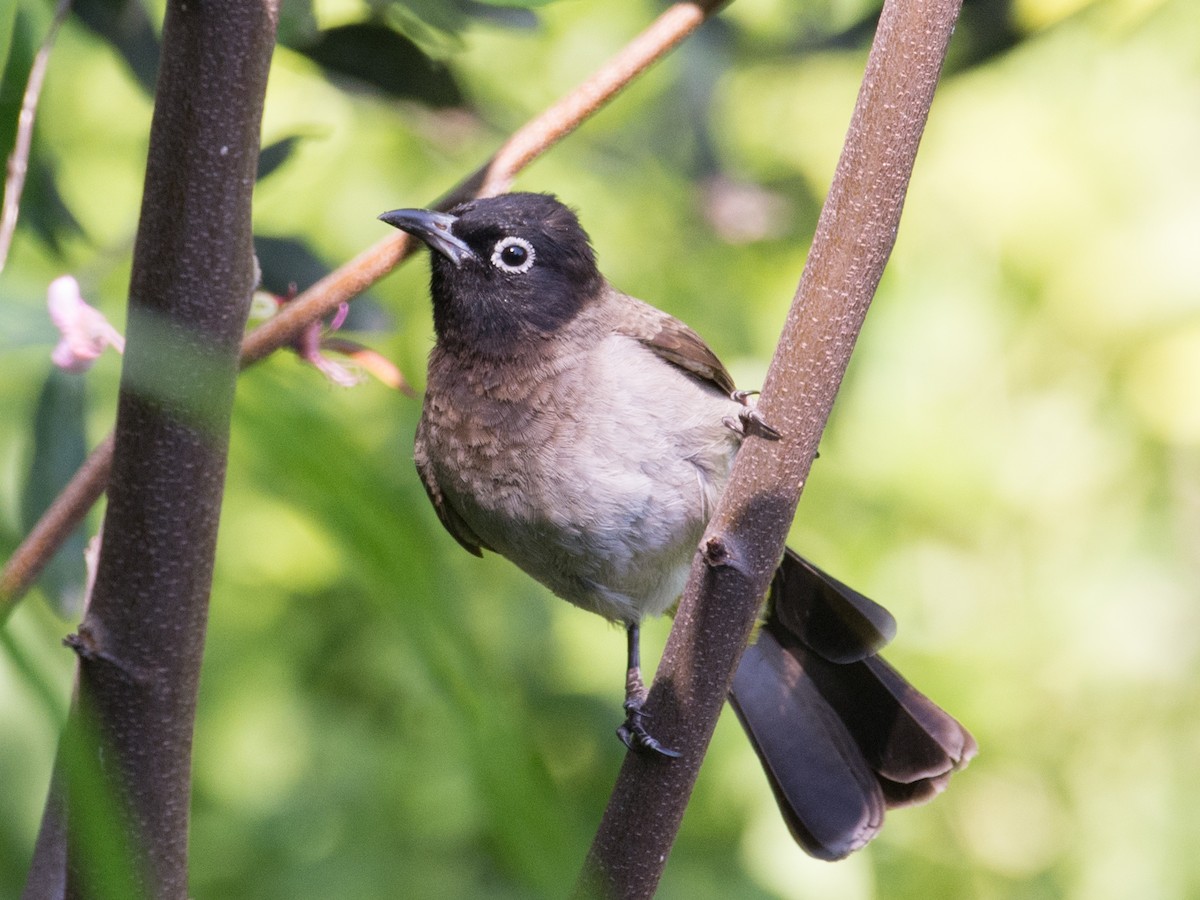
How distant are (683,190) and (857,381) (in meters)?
0.65

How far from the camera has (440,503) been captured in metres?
2.77

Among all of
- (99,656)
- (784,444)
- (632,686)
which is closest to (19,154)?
(99,656)

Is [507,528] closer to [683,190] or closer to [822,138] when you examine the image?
[683,190]

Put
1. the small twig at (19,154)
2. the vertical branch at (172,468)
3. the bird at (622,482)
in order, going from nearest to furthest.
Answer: the vertical branch at (172,468) → the small twig at (19,154) → the bird at (622,482)

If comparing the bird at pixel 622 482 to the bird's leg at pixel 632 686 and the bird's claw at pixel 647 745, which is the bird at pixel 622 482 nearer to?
the bird's leg at pixel 632 686

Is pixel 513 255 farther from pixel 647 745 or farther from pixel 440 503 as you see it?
pixel 647 745

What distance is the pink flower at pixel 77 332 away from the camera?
159 centimetres

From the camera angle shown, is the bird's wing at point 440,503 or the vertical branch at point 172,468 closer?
the vertical branch at point 172,468

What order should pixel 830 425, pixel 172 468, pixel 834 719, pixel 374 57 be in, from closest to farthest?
pixel 172 468 < pixel 374 57 < pixel 834 719 < pixel 830 425

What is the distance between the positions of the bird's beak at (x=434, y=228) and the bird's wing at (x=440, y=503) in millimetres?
375

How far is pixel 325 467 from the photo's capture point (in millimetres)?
479

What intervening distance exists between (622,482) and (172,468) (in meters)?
1.26

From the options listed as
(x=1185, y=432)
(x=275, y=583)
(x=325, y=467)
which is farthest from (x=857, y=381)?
(x=325, y=467)

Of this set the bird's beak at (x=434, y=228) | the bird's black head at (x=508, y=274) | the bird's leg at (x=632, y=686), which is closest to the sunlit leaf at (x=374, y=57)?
the bird's beak at (x=434, y=228)
